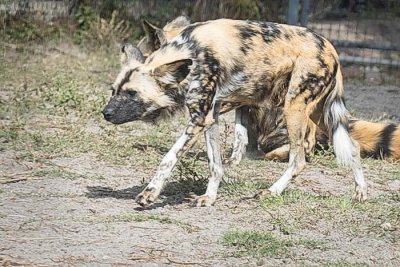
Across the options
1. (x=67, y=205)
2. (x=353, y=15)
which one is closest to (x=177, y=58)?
(x=67, y=205)

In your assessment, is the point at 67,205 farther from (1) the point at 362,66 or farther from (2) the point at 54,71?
(1) the point at 362,66

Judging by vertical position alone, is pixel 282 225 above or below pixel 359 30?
below

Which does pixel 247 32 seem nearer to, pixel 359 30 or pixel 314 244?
pixel 314 244

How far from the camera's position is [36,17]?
451 inches

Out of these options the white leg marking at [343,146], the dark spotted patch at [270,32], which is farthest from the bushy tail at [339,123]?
the dark spotted patch at [270,32]

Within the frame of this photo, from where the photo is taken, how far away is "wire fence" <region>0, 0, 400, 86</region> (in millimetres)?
11305

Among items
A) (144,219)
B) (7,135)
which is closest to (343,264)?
(144,219)

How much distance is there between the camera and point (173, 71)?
5.46 metres

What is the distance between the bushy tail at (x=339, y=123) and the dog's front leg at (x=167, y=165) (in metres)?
0.91

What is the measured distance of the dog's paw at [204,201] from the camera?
553 centimetres

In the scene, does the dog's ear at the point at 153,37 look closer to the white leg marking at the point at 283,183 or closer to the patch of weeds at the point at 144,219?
the white leg marking at the point at 283,183

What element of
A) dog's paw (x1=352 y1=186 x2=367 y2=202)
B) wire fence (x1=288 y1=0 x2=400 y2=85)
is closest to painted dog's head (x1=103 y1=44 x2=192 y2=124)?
dog's paw (x1=352 y1=186 x2=367 y2=202)

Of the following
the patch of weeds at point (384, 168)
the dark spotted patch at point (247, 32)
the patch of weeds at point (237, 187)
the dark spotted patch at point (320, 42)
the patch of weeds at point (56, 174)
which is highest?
the dark spotted patch at point (247, 32)

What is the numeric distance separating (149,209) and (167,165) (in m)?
0.27
